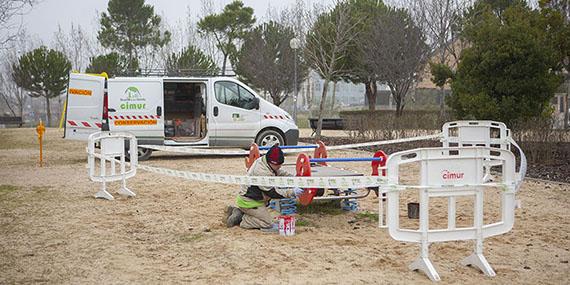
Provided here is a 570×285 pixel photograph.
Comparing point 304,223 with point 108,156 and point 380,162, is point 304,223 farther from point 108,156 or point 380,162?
point 108,156

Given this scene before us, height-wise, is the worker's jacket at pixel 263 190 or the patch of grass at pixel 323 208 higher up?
the worker's jacket at pixel 263 190

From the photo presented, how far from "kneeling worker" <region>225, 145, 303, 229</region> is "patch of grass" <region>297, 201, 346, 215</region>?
1184 millimetres

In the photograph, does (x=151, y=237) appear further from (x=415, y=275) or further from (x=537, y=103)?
(x=537, y=103)

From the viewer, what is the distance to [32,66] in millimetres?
44688

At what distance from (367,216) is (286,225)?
5.51 feet

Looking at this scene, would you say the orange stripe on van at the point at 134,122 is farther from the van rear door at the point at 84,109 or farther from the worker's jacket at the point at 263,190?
the worker's jacket at the point at 263,190

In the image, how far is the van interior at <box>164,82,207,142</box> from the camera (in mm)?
16812

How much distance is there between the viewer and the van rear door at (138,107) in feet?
50.7

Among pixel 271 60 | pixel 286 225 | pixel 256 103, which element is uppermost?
pixel 271 60

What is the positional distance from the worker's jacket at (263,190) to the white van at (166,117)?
28.2 feet

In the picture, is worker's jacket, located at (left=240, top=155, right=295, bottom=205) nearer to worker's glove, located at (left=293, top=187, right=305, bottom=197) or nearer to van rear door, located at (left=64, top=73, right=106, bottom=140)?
worker's glove, located at (left=293, top=187, right=305, bottom=197)

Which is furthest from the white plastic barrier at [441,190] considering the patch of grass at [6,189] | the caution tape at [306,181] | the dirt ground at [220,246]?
the patch of grass at [6,189]

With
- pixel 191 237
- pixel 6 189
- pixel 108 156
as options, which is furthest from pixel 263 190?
pixel 6 189

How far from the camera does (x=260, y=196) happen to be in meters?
7.64
